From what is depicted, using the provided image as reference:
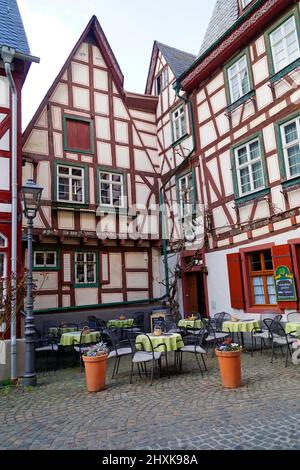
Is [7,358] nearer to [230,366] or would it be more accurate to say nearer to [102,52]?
[230,366]

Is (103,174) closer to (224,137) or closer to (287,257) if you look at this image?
(224,137)

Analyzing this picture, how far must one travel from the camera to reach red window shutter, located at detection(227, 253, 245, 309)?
954cm

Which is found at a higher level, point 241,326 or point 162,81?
point 162,81

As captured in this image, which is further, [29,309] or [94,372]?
[29,309]

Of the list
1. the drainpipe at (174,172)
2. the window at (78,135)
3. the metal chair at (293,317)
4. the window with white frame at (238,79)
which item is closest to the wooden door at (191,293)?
the drainpipe at (174,172)

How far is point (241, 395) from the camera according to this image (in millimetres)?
5047

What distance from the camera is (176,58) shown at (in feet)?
46.5

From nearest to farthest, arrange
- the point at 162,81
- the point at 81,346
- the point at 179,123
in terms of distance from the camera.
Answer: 1. the point at 81,346
2. the point at 179,123
3. the point at 162,81

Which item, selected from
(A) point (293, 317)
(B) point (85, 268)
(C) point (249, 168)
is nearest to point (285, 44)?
(C) point (249, 168)

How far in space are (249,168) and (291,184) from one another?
159cm

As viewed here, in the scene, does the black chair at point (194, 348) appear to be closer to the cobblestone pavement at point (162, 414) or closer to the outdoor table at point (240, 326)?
the cobblestone pavement at point (162, 414)

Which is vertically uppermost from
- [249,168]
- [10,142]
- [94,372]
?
[10,142]
